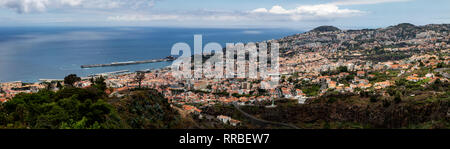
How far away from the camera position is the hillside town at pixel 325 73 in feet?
95.5

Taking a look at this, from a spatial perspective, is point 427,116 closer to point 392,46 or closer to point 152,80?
point 152,80

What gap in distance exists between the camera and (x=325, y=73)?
1620 inches

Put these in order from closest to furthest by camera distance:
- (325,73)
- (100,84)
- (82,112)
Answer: (82,112) < (100,84) < (325,73)

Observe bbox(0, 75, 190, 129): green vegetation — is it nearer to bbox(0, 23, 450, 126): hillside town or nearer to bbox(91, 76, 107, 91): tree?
bbox(0, 23, 450, 126): hillside town

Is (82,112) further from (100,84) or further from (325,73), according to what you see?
(325,73)

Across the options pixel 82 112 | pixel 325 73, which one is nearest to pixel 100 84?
pixel 82 112

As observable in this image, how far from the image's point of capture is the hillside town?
95.5 ft

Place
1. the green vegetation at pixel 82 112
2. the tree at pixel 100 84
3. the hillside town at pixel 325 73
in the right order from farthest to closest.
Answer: the hillside town at pixel 325 73 → the tree at pixel 100 84 → the green vegetation at pixel 82 112

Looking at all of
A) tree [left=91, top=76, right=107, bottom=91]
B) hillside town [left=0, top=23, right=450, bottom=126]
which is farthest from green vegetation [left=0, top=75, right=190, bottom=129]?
tree [left=91, top=76, right=107, bottom=91]

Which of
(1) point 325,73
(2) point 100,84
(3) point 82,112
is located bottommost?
(1) point 325,73

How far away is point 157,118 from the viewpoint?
1484cm

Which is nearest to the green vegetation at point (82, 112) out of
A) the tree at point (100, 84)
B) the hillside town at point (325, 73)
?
the hillside town at point (325, 73)

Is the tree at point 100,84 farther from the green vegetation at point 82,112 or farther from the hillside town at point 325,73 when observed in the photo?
the green vegetation at point 82,112

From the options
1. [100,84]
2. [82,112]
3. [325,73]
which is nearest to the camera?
[82,112]
